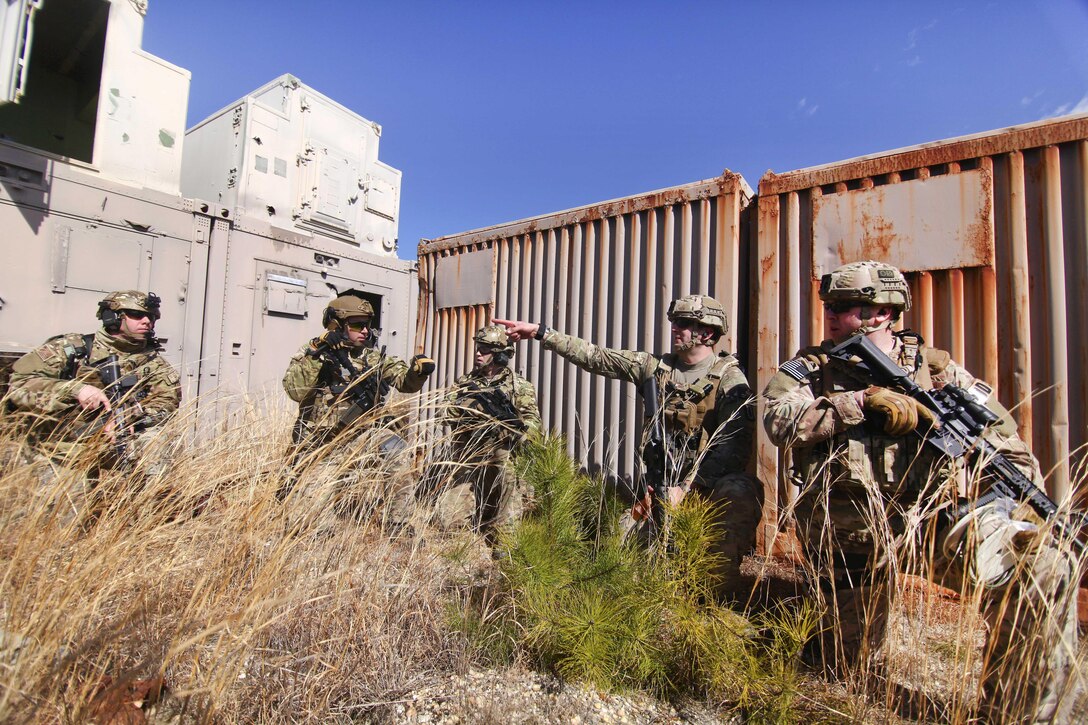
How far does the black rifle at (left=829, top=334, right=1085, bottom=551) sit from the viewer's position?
1737 mm

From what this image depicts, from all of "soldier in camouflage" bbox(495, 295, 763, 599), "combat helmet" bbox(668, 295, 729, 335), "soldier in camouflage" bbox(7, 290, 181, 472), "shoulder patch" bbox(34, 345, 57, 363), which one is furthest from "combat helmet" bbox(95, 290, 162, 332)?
"combat helmet" bbox(668, 295, 729, 335)

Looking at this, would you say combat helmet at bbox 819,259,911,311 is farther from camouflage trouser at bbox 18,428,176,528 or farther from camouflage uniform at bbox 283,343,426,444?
camouflage trouser at bbox 18,428,176,528

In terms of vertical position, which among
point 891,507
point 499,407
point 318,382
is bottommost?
point 891,507

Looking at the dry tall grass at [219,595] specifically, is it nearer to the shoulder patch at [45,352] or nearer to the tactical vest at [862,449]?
the shoulder patch at [45,352]

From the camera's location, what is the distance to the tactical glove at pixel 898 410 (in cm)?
184

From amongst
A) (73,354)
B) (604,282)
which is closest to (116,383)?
(73,354)

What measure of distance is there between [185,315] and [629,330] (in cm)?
313

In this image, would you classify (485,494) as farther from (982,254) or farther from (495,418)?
(982,254)

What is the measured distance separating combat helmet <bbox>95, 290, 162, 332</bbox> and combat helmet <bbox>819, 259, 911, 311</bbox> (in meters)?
3.70

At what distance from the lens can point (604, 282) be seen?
12.9ft

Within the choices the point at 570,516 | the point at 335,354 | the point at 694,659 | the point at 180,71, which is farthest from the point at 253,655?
the point at 180,71

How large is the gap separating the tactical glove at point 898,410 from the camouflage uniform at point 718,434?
0.64 m

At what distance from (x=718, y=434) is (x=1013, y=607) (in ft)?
3.90

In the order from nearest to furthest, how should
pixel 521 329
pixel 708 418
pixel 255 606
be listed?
pixel 255 606 < pixel 708 418 < pixel 521 329
